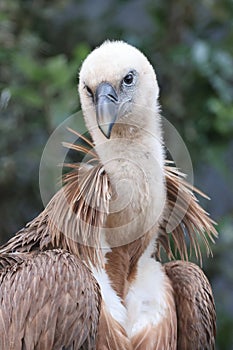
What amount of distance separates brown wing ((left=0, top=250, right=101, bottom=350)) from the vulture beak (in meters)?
0.36

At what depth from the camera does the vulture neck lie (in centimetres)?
230

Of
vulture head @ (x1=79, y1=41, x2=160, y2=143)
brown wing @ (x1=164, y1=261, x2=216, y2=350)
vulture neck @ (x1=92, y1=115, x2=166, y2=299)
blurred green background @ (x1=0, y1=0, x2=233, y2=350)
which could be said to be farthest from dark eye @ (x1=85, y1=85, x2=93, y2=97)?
blurred green background @ (x1=0, y1=0, x2=233, y2=350)

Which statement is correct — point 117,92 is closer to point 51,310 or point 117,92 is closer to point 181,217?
point 181,217

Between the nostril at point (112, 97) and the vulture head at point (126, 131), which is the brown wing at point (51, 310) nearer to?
the vulture head at point (126, 131)

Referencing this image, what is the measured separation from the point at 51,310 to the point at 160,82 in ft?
7.97

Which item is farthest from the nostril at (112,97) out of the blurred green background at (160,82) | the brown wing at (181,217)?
the blurred green background at (160,82)

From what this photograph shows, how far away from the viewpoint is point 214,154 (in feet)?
12.7

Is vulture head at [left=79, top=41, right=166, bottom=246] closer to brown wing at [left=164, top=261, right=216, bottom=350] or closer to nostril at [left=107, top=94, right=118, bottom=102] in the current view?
nostril at [left=107, top=94, right=118, bottom=102]

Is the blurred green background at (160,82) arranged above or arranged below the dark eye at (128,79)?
above

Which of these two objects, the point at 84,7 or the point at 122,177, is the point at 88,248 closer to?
the point at 122,177

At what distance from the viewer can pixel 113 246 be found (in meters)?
2.37

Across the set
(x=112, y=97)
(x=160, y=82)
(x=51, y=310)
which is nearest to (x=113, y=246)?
(x=51, y=310)

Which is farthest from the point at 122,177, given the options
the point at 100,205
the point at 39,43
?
the point at 39,43

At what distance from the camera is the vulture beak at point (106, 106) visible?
2258 mm
